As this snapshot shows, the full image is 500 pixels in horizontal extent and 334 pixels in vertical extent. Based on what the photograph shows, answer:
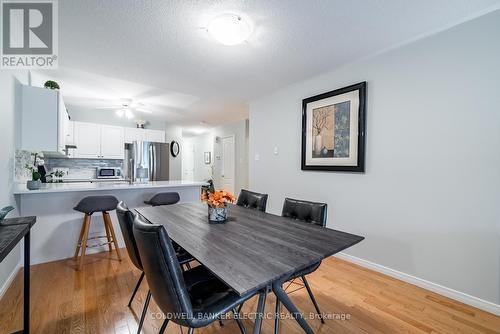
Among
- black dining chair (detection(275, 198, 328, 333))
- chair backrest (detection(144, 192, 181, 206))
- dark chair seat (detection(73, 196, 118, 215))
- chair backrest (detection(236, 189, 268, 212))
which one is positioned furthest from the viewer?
chair backrest (detection(144, 192, 181, 206))

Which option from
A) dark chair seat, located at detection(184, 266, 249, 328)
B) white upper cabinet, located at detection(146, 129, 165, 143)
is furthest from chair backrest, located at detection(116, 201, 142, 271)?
white upper cabinet, located at detection(146, 129, 165, 143)

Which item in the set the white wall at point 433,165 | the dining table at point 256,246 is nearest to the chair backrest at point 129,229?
the dining table at point 256,246

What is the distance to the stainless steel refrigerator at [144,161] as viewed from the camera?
198 inches

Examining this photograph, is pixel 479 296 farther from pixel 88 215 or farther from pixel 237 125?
pixel 237 125

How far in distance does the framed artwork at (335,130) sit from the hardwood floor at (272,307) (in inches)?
49.8

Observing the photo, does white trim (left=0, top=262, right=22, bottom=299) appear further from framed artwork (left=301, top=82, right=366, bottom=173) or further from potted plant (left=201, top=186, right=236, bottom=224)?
framed artwork (left=301, top=82, right=366, bottom=173)

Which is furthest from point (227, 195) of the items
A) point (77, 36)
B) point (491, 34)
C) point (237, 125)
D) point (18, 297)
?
point (237, 125)

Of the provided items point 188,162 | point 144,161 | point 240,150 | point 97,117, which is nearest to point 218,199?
point 144,161

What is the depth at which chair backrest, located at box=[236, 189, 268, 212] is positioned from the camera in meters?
2.24

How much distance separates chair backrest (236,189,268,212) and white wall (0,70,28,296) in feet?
7.12

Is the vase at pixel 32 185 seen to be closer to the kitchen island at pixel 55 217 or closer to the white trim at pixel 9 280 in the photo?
the kitchen island at pixel 55 217

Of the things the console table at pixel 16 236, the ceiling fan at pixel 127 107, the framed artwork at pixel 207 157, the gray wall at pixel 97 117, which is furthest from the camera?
the framed artwork at pixel 207 157

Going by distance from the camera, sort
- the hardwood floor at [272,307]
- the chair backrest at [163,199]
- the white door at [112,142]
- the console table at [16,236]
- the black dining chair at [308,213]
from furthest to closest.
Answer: the white door at [112,142]
the chair backrest at [163,199]
the black dining chair at [308,213]
the hardwood floor at [272,307]
the console table at [16,236]

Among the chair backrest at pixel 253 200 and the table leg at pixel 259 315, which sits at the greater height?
the chair backrest at pixel 253 200
